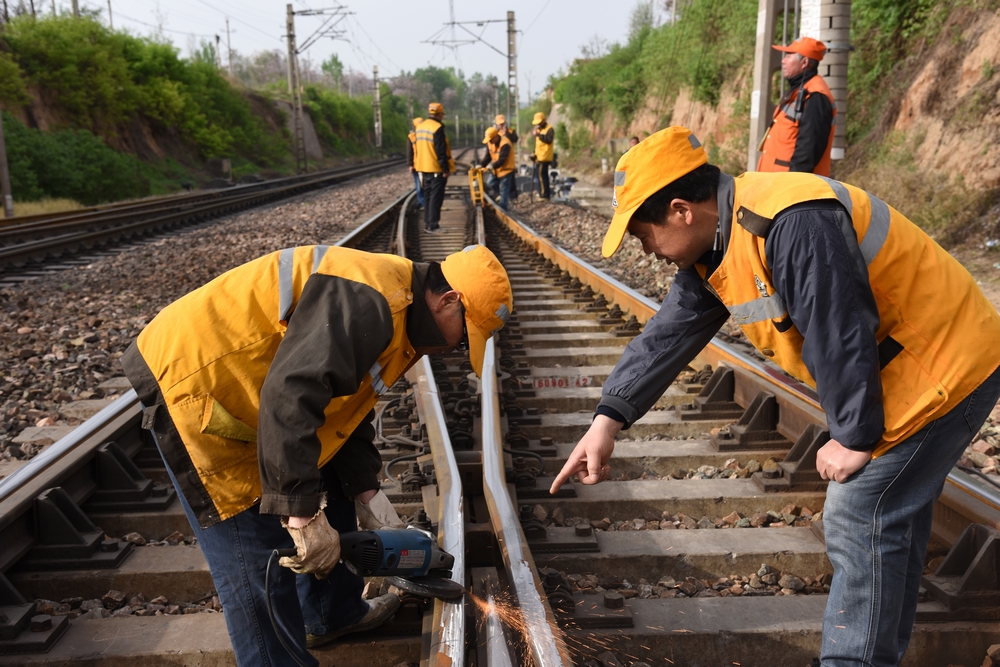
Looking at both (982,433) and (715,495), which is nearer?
(715,495)

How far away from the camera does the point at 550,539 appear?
3.01 meters

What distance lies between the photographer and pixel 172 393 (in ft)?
6.94

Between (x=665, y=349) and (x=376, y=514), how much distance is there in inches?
45.1

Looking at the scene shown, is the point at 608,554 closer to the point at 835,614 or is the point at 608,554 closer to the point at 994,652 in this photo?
the point at 835,614

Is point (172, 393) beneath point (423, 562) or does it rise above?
above

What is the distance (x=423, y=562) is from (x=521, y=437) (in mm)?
1450

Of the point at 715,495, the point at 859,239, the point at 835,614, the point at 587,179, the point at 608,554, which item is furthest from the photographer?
the point at 587,179

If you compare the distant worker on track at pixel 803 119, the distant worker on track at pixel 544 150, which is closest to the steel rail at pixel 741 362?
the distant worker on track at pixel 803 119

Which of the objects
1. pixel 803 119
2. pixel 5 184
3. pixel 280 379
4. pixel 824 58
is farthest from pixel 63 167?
pixel 280 379

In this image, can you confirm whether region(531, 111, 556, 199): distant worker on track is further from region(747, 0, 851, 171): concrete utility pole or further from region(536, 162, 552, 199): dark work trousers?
region(747, 0, 851, 171): concrete utility pole

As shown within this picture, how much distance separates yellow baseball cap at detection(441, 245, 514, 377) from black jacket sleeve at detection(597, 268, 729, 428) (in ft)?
1.46

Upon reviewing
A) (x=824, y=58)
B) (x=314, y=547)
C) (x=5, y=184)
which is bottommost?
(x=314, y=547)

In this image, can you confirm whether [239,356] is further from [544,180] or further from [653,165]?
[544,180]

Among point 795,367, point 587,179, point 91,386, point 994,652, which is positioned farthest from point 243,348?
point 587,179
